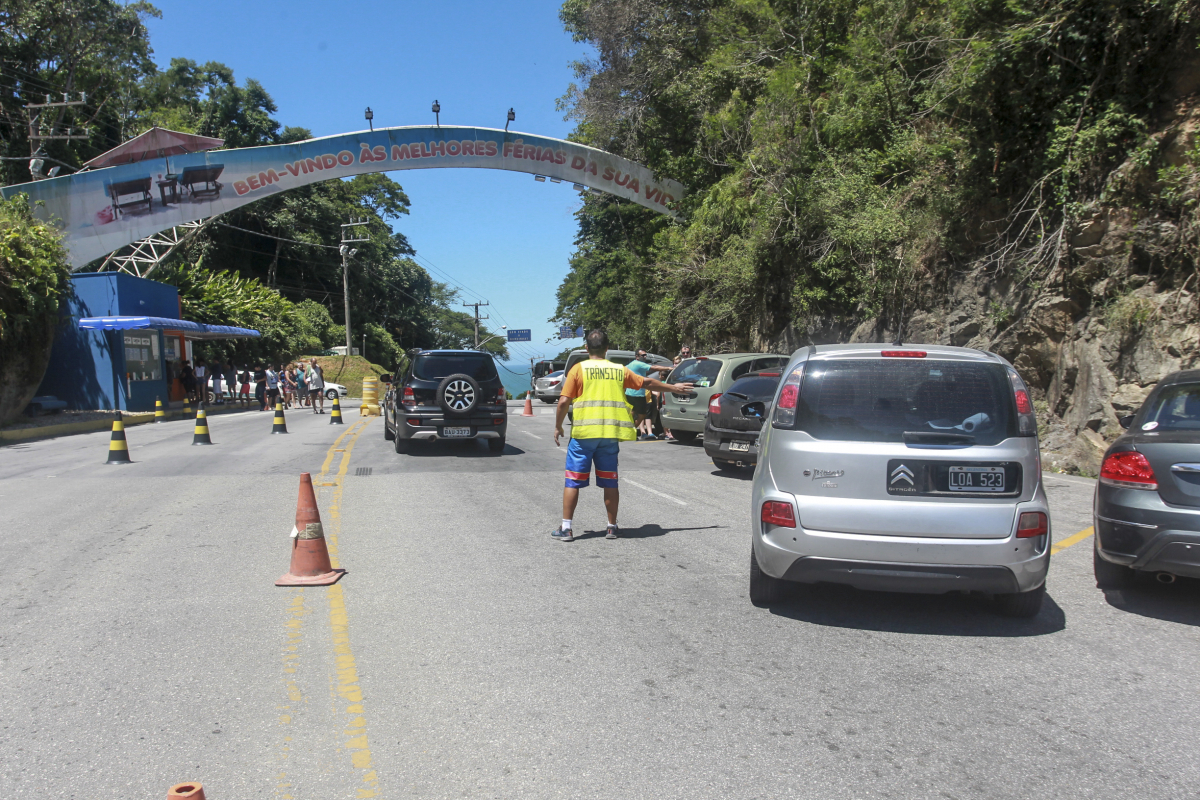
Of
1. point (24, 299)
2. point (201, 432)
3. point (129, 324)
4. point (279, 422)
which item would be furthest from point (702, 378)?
point (129, 324)

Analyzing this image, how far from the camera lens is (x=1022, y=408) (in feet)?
16.5

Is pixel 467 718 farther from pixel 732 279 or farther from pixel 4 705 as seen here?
pixel 732 279

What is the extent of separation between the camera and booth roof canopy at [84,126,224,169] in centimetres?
3122

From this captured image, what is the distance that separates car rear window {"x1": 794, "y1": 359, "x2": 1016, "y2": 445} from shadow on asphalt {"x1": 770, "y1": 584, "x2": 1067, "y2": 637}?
1.17m

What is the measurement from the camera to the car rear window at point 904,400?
5000 mm

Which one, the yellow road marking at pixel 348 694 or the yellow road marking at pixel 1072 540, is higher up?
the yellow road marking at pixel 348 694

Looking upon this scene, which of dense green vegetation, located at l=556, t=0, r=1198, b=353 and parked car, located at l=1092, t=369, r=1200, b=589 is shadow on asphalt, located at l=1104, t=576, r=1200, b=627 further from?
dense green vegetation, located at l=556, t=0, r=1198, b=353

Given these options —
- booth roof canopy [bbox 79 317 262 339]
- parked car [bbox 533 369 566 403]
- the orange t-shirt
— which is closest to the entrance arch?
booth roof canopy [bbox 79 317 262 339]

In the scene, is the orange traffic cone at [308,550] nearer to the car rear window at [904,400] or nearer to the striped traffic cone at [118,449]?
the car rear window at [904,400]

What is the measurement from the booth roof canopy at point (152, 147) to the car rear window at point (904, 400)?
32.4 metres

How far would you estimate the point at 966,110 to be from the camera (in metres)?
16.3

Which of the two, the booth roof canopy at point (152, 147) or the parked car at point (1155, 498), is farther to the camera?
the booth roof canopy at point (152, 147)

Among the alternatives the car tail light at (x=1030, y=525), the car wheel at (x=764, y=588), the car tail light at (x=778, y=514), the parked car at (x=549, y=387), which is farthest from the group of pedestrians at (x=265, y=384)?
the car tail light at (x=1030, y=525)

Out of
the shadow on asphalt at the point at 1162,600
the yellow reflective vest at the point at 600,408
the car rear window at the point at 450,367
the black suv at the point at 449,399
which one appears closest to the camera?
the shadow on asphalt at the point at 1162,600
